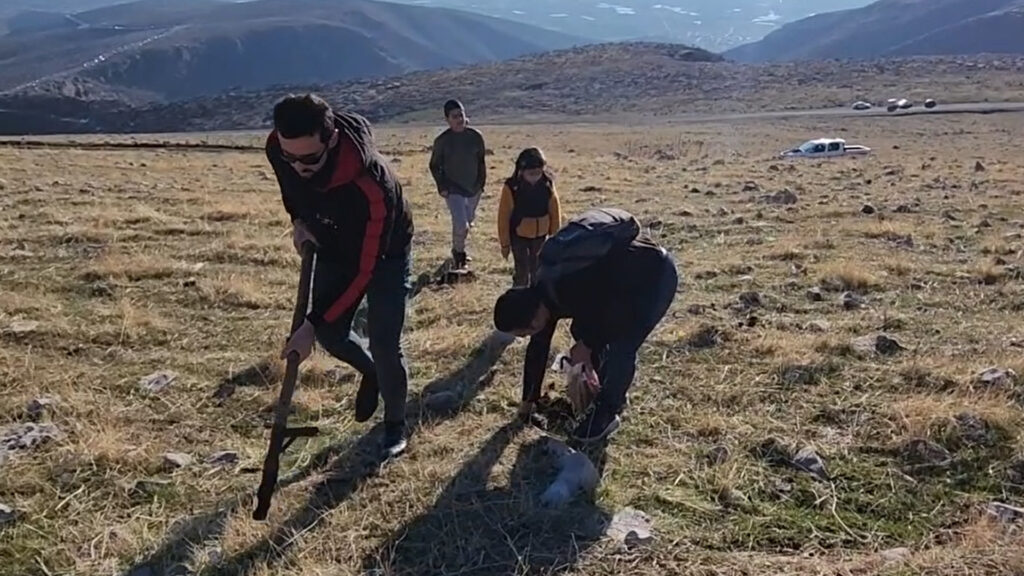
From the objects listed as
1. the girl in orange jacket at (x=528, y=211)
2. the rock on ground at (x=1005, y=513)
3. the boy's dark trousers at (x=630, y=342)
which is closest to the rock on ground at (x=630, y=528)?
the boy's dark trousers at (x=630, y=342)

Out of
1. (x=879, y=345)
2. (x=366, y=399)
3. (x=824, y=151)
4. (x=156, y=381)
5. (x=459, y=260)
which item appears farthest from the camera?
(x=824, y=151)

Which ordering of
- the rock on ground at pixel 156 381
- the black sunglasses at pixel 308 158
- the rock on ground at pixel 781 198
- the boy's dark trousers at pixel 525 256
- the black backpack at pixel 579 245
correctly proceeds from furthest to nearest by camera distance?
the rock on ground at pixel 781 198 < the boy's dark trousers at pixel 525 256 < the rock on ground at pixel 156 381 < the black backpack at pixel 579 245 < the black sunglasses at pixel 308 158

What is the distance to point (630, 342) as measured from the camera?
15.5ft

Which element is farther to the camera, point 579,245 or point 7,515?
point 579,245

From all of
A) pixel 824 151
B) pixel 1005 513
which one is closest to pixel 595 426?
pixel 1005 513

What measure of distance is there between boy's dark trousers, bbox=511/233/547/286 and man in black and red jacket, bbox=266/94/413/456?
7.86ft

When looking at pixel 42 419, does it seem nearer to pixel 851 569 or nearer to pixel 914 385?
pixel 851 569

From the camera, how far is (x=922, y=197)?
14836 millimetres

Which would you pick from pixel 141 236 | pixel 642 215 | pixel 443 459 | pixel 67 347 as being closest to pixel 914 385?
pixel 443 459

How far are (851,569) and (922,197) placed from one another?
12.5 meters

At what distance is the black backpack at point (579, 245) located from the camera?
438cm

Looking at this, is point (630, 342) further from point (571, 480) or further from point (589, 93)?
point (589, 93)

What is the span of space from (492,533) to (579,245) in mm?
1331

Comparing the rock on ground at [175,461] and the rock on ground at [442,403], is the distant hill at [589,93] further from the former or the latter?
the rock on ground at [175,461]
